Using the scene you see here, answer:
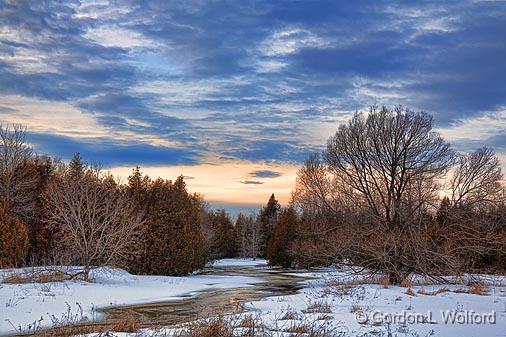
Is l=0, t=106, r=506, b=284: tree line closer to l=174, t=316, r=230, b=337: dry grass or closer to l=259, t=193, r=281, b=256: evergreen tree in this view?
l=174, t=316, r=230, b=337: dry grass

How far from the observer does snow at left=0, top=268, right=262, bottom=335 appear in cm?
1625

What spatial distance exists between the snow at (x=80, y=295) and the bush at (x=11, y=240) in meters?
6.19

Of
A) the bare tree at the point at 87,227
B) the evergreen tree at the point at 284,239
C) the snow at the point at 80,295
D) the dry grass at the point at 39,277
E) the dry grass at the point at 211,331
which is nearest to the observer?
the dry grass at the point at 211,331

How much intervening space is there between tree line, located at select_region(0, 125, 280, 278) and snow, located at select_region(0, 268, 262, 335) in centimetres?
164

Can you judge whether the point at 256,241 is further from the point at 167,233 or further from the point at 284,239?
the point at 167,233

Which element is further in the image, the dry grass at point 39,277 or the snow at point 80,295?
the dry grass at point 39,277

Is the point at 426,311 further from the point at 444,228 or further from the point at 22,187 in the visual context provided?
the point at 22,187

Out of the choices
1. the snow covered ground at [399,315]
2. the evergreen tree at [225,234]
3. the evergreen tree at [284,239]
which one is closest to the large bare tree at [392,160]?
the snow covered ground at [399,315]

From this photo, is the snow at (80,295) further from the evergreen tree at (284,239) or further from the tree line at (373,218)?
the evergreen tree at (284,239)

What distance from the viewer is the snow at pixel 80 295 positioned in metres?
16.2

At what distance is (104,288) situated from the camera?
25000 millimetres

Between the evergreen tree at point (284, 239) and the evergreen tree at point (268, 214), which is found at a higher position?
the evergreen tree at point (268, 214)

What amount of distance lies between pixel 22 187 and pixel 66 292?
891 inches

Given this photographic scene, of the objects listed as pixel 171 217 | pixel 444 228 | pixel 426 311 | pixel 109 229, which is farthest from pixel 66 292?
pixel 444 228
